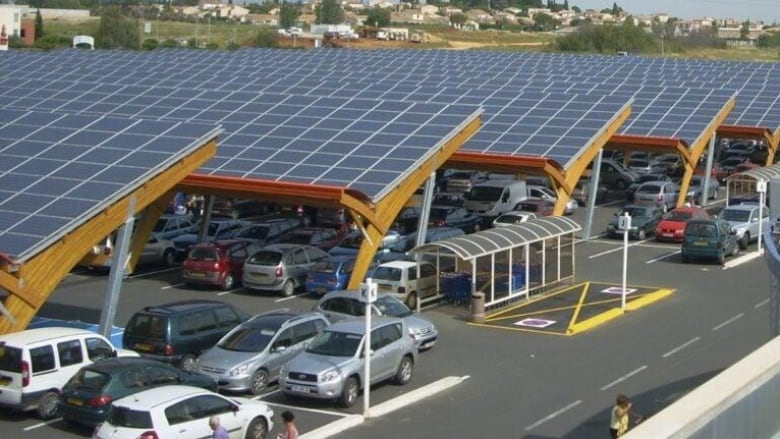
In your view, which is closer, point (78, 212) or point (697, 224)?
point (78, 212)

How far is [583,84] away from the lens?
61.8 m

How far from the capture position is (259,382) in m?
21.2

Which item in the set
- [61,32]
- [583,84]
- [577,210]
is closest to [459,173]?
[577,210]

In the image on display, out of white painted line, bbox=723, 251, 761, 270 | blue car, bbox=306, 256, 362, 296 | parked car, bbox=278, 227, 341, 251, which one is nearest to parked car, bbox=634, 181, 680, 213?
white painted line, bbox=723, 251, 761, 270

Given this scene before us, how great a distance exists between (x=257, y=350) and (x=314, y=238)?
15.4m

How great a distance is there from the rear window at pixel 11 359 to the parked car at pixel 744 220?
2523cm

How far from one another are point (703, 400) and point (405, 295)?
19771 millimetres

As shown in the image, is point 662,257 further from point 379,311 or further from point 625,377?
point 625,377

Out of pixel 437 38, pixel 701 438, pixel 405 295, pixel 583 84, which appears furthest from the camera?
pixel 437 38

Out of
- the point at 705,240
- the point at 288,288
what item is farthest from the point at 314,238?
the point at 705,240

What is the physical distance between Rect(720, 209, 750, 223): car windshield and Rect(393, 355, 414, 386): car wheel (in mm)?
20511

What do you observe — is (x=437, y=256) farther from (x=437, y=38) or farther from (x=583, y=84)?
(x=437, y=38)

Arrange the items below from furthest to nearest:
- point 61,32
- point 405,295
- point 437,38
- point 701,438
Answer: point 437,38
point 61,32
point 405,295
point 701,438

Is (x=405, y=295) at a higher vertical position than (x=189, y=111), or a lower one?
lower
